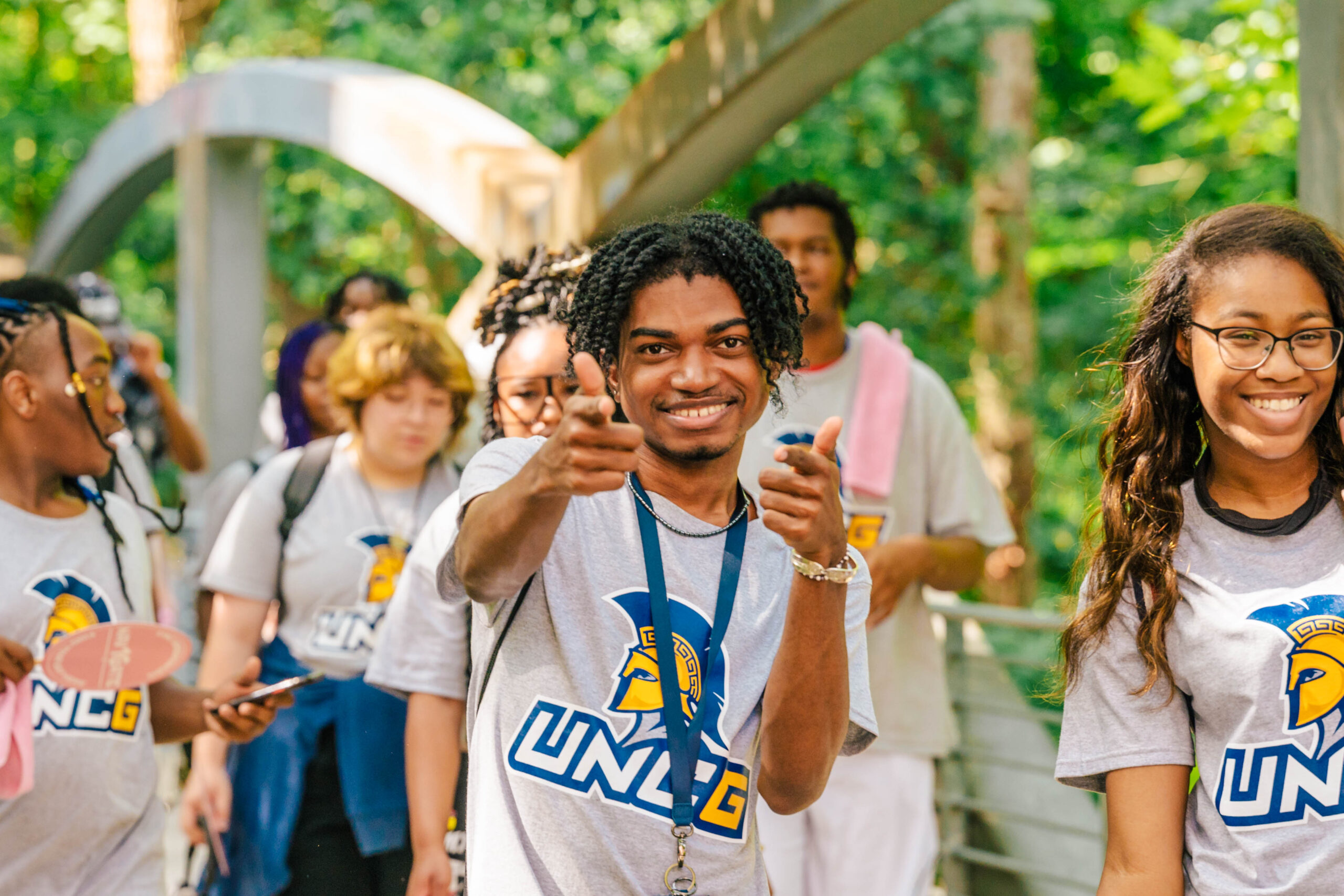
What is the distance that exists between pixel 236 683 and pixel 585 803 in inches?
51.5

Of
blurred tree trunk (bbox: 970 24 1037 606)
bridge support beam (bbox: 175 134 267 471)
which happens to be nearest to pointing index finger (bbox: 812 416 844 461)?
blurred tree trunk (bbox: 970 24 1037 606)

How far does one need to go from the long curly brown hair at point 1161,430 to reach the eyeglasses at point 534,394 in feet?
3.99

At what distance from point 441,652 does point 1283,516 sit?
1.74m

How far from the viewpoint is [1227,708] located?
220 centimetres

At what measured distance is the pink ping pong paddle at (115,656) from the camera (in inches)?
112

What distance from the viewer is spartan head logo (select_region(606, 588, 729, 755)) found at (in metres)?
2.14

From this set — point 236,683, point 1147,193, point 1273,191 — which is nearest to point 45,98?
point 1147,193

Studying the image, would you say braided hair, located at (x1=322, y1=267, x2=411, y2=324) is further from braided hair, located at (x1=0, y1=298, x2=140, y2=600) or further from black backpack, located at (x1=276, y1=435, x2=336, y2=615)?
braided hair, located at (x1=0, y1=298, x2=140, y2=600)

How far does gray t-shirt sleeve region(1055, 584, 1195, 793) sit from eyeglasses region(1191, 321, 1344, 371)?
16.8 inches

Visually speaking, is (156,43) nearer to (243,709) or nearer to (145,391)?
(145,391)

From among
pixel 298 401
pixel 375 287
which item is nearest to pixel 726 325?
pixel 298 401

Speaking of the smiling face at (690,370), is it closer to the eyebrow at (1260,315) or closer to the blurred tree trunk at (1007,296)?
the eyebrow at (1260,315)

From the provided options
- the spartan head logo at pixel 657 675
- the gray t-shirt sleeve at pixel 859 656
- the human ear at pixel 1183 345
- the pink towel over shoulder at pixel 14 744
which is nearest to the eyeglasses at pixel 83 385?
the pink towel over shoulder at pixel 14 744

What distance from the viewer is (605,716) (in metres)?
2.14
